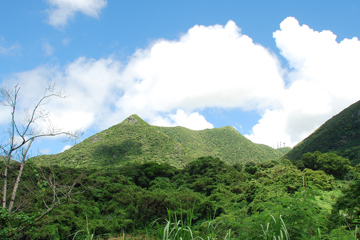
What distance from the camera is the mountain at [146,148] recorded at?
202 feet

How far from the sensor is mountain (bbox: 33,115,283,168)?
6166 centimetres

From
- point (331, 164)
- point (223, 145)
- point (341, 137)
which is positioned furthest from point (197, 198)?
point (223, 145)

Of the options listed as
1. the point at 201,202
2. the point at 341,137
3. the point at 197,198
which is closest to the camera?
the point at 201,202

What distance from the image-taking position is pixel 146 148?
6919 cm

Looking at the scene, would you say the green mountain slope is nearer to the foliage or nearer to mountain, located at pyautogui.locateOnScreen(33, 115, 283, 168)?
mountain, located at pyautogui.locateOnScreen(33, 115, 283, 168)

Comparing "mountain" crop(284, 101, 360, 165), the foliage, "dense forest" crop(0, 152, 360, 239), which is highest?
"mountain" crop(284, 101, 360, 165)

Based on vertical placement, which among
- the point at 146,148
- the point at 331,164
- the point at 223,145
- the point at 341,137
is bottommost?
the point at 331,164

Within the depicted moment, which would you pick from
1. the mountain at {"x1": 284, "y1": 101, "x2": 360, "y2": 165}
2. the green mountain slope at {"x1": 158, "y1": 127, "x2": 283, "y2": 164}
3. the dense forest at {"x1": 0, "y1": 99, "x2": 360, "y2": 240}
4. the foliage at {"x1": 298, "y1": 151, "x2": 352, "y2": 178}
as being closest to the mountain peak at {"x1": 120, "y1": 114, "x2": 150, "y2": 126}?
the green mountain slope at {"x1": 158, "y1": 127, "x2": 283, "y2": 164}

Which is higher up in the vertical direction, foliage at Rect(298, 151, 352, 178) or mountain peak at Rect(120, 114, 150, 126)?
mountain peak at Rect(120, 114, 150, 126)

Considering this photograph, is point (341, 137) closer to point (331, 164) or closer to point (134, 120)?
point (331, 164)

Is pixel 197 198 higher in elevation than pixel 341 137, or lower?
lower

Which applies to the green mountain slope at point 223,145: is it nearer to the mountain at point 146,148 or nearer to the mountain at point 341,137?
the mountain at point 146,148

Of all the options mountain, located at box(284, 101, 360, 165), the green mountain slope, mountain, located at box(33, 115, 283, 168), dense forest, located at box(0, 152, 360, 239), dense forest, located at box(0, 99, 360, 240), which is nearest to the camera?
dense forest, located at box(0, 99, 360, 240)

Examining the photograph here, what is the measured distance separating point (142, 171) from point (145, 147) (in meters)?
46.6
